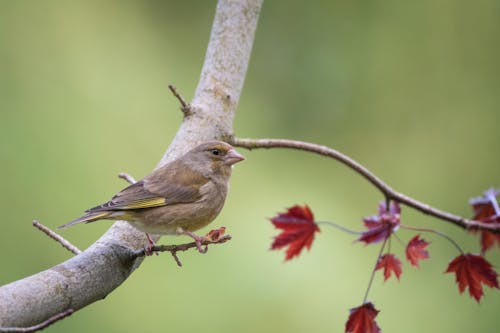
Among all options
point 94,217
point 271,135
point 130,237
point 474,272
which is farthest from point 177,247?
point 271,135

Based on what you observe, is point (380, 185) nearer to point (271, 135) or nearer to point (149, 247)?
point (149, 247)

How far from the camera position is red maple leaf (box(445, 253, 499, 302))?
8.89 feet

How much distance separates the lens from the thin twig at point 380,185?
2.62m

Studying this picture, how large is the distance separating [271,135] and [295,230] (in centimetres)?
218

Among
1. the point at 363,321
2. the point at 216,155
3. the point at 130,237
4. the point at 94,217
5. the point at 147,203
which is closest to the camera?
the point at 363,321

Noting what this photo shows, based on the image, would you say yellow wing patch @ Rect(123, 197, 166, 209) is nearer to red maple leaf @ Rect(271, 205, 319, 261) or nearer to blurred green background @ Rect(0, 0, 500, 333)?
red maple leaf @ Rect(271, 205, 319, 261)

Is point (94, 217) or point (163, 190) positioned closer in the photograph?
point (94, 217)

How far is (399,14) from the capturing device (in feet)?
19.0

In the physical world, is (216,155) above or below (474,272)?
above

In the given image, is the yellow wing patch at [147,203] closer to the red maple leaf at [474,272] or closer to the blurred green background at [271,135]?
the blurred green background at [271,135]

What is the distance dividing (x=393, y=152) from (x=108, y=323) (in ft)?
8.11

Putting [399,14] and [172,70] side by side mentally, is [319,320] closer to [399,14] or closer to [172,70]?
[172,70]

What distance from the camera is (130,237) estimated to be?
2791 millimetres

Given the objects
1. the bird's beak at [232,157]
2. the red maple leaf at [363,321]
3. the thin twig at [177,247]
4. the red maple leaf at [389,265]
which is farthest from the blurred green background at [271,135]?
the thin twig at [177,247]
